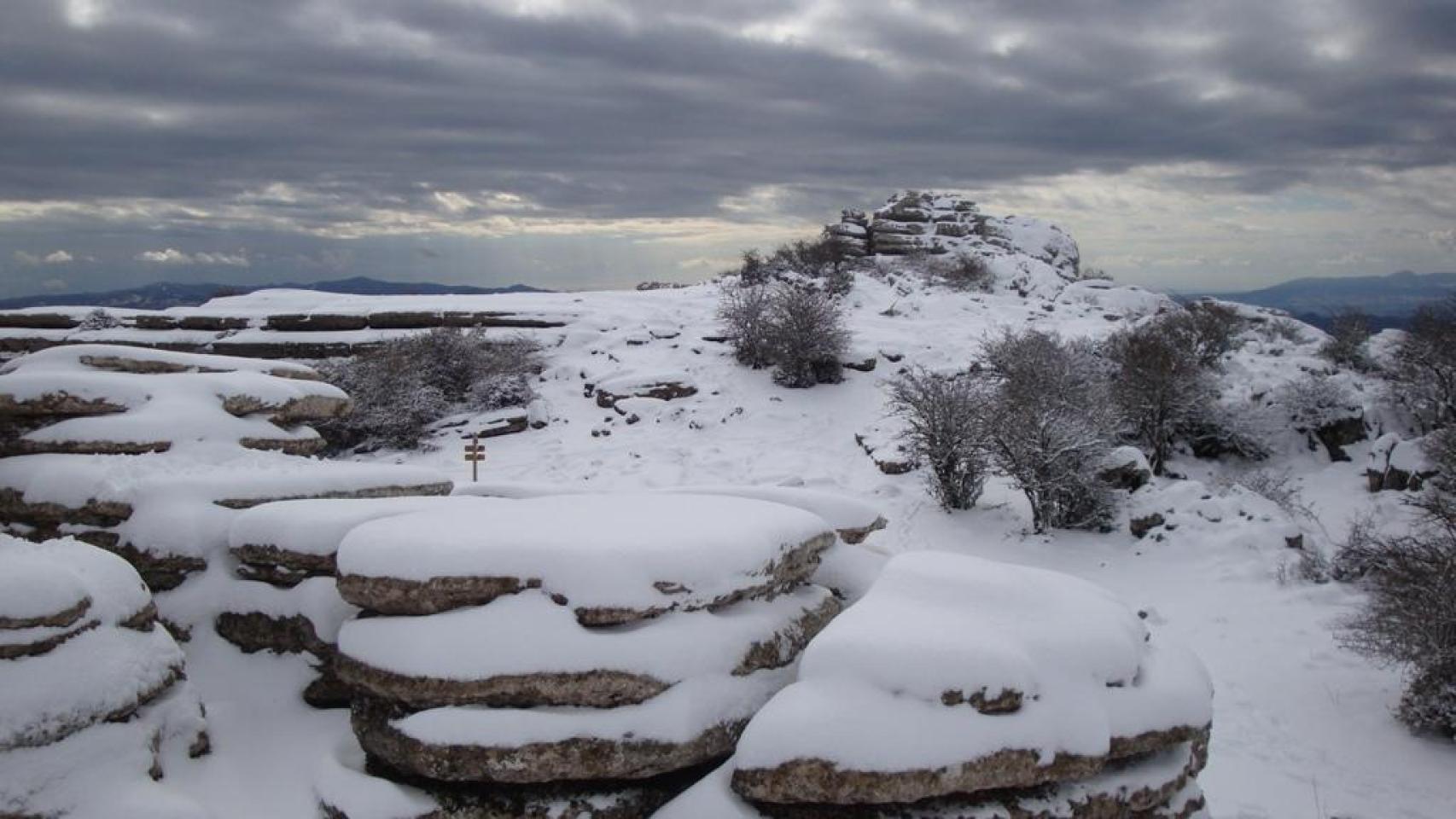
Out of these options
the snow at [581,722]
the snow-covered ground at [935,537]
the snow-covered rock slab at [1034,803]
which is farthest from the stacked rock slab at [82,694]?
the snow-covered rock slab at [1034,803]

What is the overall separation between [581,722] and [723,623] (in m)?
1.00

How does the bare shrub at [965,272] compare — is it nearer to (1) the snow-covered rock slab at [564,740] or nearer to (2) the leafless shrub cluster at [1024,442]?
(2) the leafless shrub cluster at [1024,442]

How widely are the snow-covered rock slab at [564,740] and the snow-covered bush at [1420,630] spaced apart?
259 inches

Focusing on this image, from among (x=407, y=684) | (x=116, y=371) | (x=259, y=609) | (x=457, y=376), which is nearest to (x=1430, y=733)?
(x=407, y=684)

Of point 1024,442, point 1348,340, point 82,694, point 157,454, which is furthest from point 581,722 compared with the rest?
point 1348,340

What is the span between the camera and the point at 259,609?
21.1 ft

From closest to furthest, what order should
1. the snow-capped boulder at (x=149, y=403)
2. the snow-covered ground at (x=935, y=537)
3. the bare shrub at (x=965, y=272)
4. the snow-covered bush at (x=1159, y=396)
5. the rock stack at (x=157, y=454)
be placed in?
the snow-covered ground at (x=935, y=537), the rock stack at (x=157, y=454), the snow-capped boulder at (x=149, y=403), the snow-covered bush at (x=1159, y=396), the bare shrub at (x=965, y=272)

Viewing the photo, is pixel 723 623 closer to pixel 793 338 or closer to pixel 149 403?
pixel 149 403

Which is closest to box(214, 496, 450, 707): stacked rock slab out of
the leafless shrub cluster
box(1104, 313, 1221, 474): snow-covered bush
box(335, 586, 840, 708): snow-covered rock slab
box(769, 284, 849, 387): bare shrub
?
box(335, 586, 840, 708): snow-covered rock slab

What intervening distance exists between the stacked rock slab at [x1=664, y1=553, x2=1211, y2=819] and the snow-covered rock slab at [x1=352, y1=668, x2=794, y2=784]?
0.27m

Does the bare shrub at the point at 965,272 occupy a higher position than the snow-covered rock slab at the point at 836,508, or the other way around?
the bare shrub at the point at 965,272

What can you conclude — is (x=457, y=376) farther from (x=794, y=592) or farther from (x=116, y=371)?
(x=794, y=592)

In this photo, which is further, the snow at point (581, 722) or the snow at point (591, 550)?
the snow at point (591, 550)

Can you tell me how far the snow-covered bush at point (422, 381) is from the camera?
1788 centimetres
